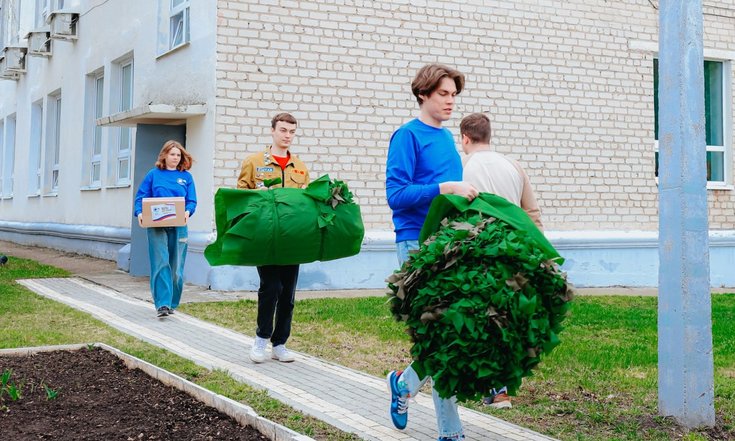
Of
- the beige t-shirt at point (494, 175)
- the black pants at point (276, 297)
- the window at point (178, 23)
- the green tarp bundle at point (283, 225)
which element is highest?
the window at point (178, 23)

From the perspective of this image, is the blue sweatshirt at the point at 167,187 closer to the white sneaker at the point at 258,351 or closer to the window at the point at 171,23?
the white sneaker at the point at 258,351

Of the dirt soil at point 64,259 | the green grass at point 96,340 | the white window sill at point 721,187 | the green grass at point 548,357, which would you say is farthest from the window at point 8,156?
the white window sill at point 721,187

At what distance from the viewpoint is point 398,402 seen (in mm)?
4582

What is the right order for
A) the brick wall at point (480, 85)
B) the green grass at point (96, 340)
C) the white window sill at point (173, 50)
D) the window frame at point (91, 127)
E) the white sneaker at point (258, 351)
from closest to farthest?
the green grass at point (96, 340)
the white sneaker at point (258, 351)
the brick wall at point (480, 85)
the white window sill at point (173, 50)
the window frame at point (91, 127)

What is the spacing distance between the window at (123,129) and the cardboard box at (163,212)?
7.14m

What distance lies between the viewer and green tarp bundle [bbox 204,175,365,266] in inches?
225

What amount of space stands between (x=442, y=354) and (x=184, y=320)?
5888 millimetres

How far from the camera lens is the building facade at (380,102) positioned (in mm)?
12055

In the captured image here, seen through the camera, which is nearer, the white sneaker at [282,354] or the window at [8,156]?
the white sneaker at [282,354]

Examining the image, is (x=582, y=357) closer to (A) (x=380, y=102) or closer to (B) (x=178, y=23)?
(A) (x=380, y=102)

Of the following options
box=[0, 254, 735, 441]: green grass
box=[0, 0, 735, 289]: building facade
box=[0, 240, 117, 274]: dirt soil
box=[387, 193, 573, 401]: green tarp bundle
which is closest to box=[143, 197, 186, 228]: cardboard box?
box=[0, 254, 735, 441]: green grass

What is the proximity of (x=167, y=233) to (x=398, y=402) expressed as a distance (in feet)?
17.2

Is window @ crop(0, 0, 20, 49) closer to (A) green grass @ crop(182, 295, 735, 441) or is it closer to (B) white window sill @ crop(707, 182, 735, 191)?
(A) green grass @ crop(182, 295, 735, 441)

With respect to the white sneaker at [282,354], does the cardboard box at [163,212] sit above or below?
above
